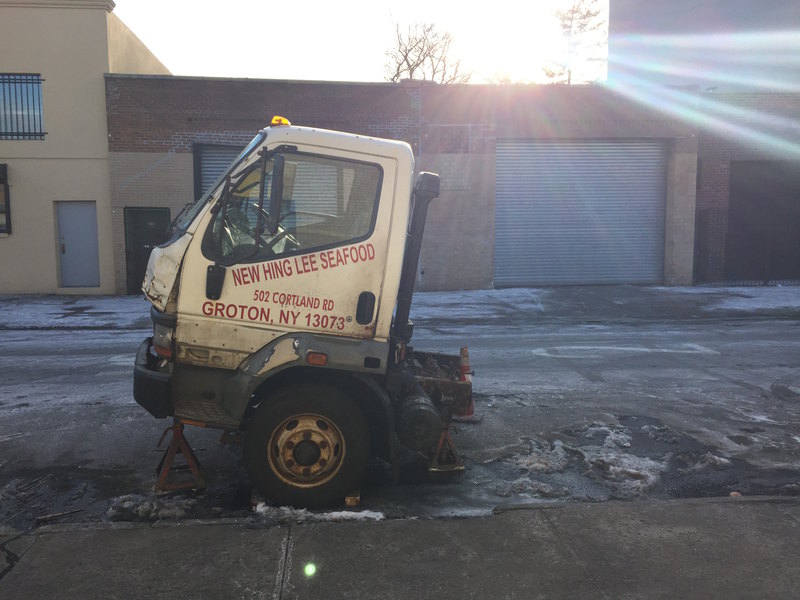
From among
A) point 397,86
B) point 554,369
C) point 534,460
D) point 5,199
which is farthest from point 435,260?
point 534,460

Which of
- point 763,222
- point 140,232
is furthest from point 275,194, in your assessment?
point 763,222

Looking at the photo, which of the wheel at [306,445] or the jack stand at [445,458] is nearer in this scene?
the wheel at [306,445]

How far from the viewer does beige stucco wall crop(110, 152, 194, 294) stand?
18.8 metres

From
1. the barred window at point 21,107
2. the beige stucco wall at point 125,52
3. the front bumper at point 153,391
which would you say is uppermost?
the beige stucco wall at point 125,52

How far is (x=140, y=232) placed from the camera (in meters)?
19.1

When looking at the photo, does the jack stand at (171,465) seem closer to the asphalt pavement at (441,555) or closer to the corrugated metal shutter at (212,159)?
the asphalt pavement at (441,555)

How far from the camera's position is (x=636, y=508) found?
177 inches

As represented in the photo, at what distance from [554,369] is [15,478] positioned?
6.42 metres

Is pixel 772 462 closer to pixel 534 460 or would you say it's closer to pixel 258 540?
pixel 534 460

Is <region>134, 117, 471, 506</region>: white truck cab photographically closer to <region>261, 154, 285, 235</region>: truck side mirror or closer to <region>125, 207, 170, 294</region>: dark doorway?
<region>261, 154, 285, 235</region>: truck side mirror

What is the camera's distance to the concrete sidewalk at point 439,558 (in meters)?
3.48

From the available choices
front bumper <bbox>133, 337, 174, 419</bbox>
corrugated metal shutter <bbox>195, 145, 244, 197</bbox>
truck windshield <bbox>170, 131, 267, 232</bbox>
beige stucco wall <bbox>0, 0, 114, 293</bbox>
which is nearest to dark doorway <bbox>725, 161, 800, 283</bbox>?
corrugated metal shutter <bbox>195, 145, 244, 197</bbox>

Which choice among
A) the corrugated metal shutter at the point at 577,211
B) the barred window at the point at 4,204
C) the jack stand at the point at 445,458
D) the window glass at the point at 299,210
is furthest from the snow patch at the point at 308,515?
the barred window at the point at 4,204

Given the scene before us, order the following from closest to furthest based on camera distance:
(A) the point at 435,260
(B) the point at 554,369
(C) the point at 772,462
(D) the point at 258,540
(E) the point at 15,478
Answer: (D) the point at 258,540
(E) the point at 15,478
(C) the point at 772,462
(B) the point at 554,369
(A) the point at 435,260
